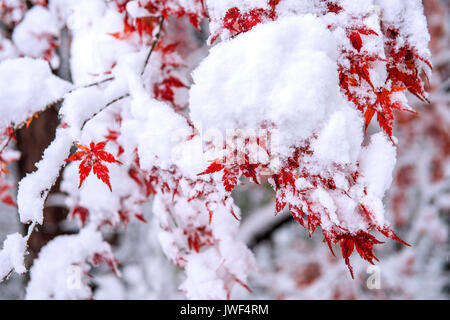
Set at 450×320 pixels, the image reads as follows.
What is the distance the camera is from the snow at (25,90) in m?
1.12

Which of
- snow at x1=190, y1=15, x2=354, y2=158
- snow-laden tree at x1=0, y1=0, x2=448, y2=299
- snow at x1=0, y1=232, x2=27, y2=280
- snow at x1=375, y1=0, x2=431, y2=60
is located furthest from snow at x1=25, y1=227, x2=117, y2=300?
snow at x1=375, y1=0, x2=431, y2=60

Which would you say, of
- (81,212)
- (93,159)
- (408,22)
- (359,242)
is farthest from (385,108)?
(81,212)

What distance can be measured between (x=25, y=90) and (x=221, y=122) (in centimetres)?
79

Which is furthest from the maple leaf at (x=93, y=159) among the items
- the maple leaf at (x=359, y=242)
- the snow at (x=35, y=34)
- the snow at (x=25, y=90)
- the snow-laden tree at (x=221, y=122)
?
the snow at (x=35, y=34)

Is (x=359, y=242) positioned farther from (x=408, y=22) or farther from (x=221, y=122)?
(x=408, y=22)

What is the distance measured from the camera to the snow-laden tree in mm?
768

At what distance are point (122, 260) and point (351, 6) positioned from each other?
3.93m

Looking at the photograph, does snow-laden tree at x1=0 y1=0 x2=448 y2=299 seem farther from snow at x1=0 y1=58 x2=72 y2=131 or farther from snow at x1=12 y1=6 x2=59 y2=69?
snow at x1=12 y1=6 x2=59 y2=69

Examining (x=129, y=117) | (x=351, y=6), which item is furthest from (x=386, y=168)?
(x=129, y=117)

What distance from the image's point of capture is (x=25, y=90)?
1145 mm

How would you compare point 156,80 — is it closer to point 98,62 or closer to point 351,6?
point 98,62

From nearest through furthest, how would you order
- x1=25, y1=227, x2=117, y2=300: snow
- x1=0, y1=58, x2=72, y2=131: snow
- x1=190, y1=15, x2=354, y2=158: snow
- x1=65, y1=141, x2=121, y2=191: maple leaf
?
1. x1=190, y1=15, x2=354, y2=158: snow
2. x1=65, y1=141, x2=121, y2=191: maple leaf
3. x1=0, y1=58, x2=72, y2=131: snow
4. x1=25, y1=227, x2=117, y2=300: snow

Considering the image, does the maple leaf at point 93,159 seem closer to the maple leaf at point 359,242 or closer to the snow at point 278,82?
the snow at point 278,82

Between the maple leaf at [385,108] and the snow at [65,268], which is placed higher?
the maple leaf at [385,108]
